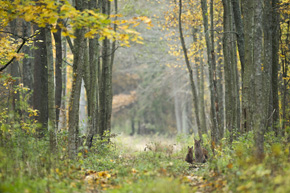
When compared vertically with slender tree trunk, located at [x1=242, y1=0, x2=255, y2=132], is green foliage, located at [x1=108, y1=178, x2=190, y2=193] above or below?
below

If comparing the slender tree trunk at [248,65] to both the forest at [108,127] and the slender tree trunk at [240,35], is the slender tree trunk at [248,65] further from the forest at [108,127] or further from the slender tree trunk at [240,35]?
the slender tree trunk at [240,35]

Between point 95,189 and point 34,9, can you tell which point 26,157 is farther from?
point 34,9

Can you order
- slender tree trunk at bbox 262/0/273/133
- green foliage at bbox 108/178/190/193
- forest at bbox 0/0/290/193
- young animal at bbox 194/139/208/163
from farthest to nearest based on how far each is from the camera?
young animal at bbox 194/139/208/163 < slender tree trunk at bbox 262/0/273/133 < forest at bbox 0/0/290/193 < green foliage at bbox 108/178/190/193

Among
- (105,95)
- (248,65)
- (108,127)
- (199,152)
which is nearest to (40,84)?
(105,95)

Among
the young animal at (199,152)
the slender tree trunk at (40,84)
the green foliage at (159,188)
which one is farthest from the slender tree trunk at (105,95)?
the green foliage at (159,188)

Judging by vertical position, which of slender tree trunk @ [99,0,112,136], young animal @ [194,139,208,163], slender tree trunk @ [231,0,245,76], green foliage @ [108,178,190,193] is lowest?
young animal @ [194,139,208,163]

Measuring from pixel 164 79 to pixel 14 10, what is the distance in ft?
68.8

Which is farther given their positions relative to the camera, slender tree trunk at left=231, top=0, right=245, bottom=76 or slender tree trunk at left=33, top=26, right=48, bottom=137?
slender tree trunk at left=33, top=26, right=48, bottom=137

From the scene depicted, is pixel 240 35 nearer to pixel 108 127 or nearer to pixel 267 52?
pixel 267 52

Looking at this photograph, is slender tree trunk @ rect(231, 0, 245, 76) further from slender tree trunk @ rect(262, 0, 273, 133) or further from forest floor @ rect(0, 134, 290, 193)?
forest floor @ rect(0, 134, 290, 193)

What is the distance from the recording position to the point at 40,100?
1099 cm

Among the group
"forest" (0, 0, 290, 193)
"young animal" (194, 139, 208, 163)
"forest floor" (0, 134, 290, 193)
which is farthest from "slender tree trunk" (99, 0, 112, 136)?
"forest floor" (0, 134, 290, 193)

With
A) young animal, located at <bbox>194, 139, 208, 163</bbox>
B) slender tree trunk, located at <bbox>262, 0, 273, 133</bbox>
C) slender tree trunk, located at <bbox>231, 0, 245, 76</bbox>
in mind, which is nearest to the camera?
slender tree trunk, located at <bbox>262, 0, 273, 133</bbox>

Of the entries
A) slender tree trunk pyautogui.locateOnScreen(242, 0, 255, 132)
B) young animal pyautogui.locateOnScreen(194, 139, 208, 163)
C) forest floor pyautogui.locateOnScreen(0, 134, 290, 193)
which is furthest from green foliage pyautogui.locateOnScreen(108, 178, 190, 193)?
young animal pyautogui.locateOnScreen(194, 139, 208, 163)
